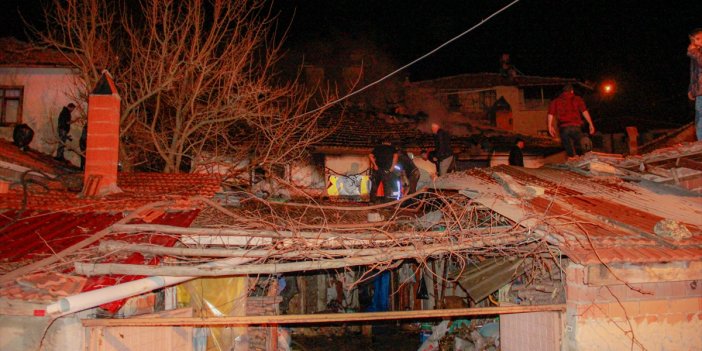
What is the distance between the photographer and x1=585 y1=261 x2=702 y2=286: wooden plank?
5535 mm

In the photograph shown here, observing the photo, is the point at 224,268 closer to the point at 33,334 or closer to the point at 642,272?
the point at 33,334

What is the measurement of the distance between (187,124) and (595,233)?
10425mm

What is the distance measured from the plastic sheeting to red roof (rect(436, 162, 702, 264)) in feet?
13.5

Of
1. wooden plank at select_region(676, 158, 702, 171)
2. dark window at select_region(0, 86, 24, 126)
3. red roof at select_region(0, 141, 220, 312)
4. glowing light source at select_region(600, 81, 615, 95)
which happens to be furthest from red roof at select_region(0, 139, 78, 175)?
glowing light source at select_region(600, 81, 615, 95)

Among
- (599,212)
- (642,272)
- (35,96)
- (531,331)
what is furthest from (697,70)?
(35,96)

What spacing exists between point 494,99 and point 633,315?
834 inches

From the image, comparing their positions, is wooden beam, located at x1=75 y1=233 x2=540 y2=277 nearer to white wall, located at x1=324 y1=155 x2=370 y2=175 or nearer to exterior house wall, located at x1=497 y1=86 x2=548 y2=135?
white wall, located at x1=324 y1=155 x2=370 y2=175

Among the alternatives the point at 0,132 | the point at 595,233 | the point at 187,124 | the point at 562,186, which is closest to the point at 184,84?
the point at 187,124

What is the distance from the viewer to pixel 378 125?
1750 cm

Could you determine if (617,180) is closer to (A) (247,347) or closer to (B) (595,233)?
(B) (595,233)

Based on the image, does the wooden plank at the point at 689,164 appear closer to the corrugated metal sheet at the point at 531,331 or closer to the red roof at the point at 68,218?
the corrugated metal sheet at the point at 531,331

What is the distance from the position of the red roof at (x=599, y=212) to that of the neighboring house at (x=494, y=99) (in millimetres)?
16000

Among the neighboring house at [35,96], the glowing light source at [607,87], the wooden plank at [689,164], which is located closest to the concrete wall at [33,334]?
the wooden plank at [689,164]

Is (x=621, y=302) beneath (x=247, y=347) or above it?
above
